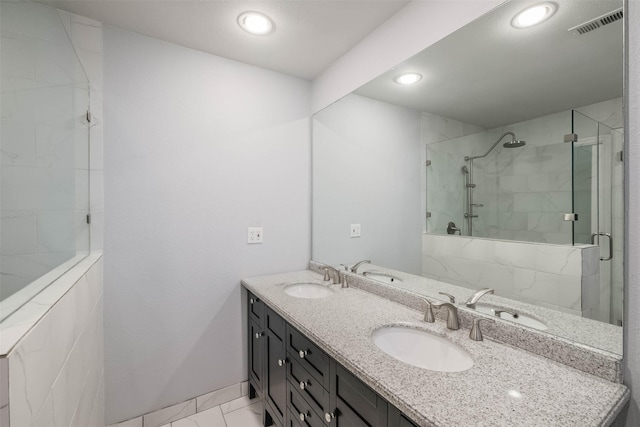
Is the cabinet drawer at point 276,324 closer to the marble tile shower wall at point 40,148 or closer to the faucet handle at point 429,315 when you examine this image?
the faucet handle at point 429,315

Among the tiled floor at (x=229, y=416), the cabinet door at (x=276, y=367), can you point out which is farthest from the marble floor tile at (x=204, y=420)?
the cabinet door at (x=276, y=367)

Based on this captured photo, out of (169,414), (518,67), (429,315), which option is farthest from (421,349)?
(169,414)

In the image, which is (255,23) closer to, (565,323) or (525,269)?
(525,269)

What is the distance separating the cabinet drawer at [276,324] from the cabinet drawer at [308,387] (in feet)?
0.52

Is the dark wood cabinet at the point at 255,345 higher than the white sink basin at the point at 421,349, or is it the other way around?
the white sink basin at the point at 421,349

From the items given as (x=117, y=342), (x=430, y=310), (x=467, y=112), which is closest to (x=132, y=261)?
(x=117, y=342)

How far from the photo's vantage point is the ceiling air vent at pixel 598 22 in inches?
33.7

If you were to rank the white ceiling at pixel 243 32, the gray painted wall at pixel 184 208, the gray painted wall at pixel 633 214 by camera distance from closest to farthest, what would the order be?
the gray painted wall at pixel 633 214 → the white ceiling at pixel 243 32 → the gray painted wall at pixel 184 208

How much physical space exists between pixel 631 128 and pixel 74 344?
6.49 feet

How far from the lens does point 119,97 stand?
1.65 meters

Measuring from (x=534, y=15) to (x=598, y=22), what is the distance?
0.21 metres

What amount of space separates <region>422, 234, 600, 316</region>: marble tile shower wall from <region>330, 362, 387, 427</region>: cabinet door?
2.29ft

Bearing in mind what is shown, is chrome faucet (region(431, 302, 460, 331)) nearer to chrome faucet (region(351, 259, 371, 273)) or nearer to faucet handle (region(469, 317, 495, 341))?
faucet handle (region(469, 317, 495, 341))

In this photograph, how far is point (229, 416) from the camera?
1.83 metres
